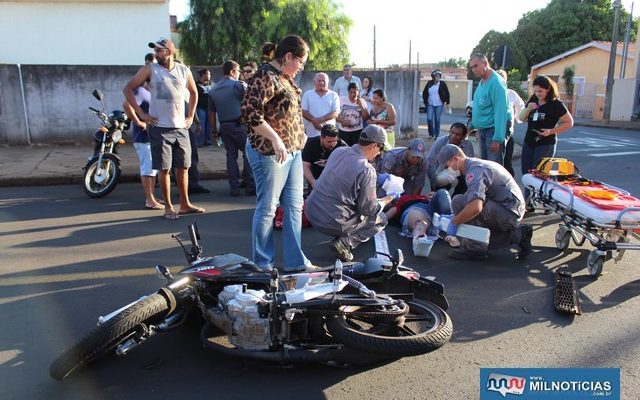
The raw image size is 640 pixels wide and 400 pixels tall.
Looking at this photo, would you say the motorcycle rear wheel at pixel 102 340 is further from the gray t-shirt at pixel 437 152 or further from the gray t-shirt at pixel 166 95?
the gray t-shirt at pixel 437 152

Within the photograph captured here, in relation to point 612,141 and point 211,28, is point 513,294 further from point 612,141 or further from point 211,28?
point 211,28

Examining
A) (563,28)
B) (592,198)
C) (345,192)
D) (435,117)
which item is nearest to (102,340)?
(345,192)

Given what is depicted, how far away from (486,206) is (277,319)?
9.60 feet

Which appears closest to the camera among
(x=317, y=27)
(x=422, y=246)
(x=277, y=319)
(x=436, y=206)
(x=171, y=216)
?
(x=277, y=319)

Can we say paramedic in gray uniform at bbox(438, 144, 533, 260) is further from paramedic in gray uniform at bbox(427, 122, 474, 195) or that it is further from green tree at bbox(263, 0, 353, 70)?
green tree at bbox(263, 0, 353, 70)

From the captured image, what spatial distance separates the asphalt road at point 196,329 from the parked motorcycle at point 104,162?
2.22ft

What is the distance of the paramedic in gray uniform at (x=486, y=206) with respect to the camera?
5004mm

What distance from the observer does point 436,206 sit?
5.99 metres

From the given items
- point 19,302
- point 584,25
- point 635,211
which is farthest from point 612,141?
point 584,25

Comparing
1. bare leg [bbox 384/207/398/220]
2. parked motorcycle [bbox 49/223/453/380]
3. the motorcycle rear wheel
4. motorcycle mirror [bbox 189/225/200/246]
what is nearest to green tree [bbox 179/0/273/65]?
bare leg [bbox 384/207/398/220]

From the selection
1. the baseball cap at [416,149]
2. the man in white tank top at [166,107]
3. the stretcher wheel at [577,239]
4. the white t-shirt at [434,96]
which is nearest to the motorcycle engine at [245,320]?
the man in white tank top at [166,107]

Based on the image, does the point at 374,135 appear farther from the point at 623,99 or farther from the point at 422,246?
the point at 623,99

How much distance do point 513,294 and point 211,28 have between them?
83.8ft

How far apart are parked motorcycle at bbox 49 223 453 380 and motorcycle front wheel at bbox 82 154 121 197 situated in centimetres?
480
